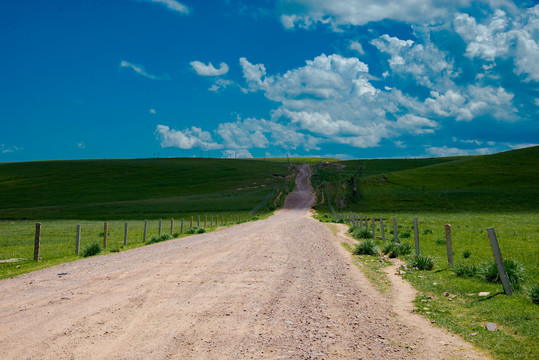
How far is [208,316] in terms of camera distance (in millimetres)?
8570

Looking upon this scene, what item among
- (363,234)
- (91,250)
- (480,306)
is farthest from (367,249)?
(91,250)

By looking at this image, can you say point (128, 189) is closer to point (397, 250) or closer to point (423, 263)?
point (397, 250)

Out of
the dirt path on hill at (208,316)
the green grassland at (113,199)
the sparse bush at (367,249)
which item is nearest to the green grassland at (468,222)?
the sparse bush at (367,249)

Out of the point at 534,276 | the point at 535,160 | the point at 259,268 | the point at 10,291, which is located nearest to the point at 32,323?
the point at 10,291

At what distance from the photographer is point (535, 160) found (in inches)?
4205

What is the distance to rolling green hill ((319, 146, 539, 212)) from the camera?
2726 inches

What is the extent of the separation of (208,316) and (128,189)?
364ft

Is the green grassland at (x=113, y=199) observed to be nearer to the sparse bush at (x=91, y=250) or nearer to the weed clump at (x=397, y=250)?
the sparse bush at (x=91, y=250)

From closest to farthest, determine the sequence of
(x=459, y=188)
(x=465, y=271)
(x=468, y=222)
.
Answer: (x=465, y=271), (x=468, y=222), (x=459, y=188)

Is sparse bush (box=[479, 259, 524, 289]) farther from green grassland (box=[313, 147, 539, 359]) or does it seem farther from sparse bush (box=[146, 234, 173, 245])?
Answer: sparse bush (box=[146, 234, 173, 245])

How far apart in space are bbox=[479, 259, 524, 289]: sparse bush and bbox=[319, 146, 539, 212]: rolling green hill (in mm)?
56533

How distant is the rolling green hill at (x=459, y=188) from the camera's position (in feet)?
227

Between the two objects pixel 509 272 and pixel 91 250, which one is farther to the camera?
pixel 91 250

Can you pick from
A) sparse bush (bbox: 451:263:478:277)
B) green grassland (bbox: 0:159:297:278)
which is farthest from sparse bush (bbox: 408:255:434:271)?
green grassland (bbox: 0:159:297:278)
